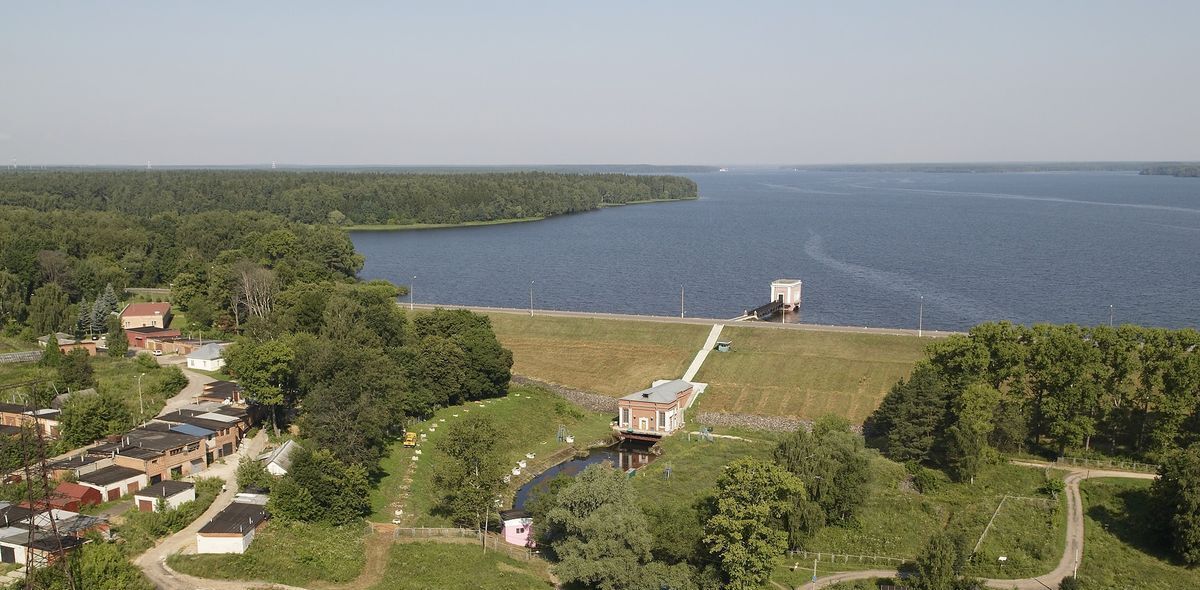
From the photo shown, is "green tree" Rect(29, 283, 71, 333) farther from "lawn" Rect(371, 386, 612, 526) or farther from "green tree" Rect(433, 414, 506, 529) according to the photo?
"green tree" Rect(433, 414, 506, 529)

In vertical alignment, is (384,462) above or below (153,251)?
below

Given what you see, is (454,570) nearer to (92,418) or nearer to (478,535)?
(478,535)

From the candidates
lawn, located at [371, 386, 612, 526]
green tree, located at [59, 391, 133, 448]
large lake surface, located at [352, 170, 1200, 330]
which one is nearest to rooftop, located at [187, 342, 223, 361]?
green tree, located at [59, 391, 133, 448]

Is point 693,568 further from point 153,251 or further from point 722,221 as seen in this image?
point 722,221

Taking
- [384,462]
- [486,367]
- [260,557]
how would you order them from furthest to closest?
[486,367]
[384,462]
[260,557]

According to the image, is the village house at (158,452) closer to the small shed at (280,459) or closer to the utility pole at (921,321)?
the small shed at (280,459)

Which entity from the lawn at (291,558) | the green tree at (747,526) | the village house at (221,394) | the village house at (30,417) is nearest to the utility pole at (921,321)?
the green tree at (747,526)

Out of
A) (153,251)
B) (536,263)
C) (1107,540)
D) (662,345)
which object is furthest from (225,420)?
(536,263)
